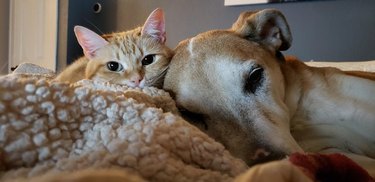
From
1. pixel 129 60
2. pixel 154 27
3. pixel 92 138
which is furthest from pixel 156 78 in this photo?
pixel 92 138

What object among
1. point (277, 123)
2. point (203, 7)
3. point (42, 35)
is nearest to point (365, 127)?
point (277, 123)

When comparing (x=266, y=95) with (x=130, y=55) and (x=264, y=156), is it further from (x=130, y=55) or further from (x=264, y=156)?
(x=130, y=55)

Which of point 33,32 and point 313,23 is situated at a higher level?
point 313,23

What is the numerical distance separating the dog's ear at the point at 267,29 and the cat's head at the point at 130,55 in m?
0.29

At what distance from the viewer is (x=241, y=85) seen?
1143 mm

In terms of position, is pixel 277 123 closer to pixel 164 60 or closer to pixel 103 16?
pixel 164 60

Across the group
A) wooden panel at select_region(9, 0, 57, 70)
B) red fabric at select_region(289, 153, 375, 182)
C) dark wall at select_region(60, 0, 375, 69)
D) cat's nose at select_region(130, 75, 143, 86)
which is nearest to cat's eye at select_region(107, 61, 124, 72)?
cat's nose at select_region(130, 75, 143, 86)

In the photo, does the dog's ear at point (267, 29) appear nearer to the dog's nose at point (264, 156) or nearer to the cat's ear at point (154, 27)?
the cat's ear at point (154, 27)

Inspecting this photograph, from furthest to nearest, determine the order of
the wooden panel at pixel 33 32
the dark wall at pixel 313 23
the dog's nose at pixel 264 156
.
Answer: the wooden panel at pixel 33 32 → the dark wall at pixel 313 23 → the dog's nose at pixel 264 156

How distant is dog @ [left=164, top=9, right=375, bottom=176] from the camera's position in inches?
41.8

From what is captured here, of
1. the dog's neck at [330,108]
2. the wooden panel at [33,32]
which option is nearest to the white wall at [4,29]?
the wooden panel at [33,32]

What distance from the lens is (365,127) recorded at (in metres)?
1.21

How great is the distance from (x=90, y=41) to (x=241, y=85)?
71 centimetres

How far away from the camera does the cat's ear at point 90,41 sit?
1582 mm
